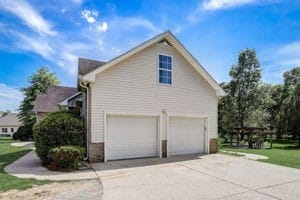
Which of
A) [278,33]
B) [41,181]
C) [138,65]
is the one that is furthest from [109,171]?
[278,33]

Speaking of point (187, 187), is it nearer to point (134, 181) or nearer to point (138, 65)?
point (134, 181)

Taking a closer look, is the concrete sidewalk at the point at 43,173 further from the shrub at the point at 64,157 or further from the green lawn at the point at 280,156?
the green lawn at the point at 280,156

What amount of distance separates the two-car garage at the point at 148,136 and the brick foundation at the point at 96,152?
282mm

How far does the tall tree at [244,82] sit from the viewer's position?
27.8 meters

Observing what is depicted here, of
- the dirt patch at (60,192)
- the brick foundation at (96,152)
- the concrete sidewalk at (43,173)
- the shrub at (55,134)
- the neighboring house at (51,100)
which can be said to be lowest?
the concrete sidewalk at (43,173)

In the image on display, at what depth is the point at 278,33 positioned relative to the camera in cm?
1599

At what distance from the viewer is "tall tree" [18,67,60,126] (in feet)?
122

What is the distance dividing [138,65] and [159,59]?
135 cm

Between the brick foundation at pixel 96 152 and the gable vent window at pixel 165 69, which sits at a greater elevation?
the gable vent window at pixel 165 69

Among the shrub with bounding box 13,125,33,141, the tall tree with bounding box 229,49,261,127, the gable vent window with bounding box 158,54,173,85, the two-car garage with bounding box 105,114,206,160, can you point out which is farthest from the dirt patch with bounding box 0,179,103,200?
the shrub with bounding box 13,125,33,141

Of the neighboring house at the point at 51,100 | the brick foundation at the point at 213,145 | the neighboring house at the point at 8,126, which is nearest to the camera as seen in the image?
the brick foundation at the point at 213,145

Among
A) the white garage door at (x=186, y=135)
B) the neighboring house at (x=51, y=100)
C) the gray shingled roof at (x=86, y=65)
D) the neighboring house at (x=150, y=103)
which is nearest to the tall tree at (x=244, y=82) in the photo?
the neighboring house at (x=150, y=103)

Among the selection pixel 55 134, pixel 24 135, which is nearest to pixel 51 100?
pixel 24 135

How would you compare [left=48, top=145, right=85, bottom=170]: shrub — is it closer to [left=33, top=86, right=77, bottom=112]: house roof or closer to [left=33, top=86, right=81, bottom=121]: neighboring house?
[left=33, top=86, right=81, bottom=121]: neighboring house
